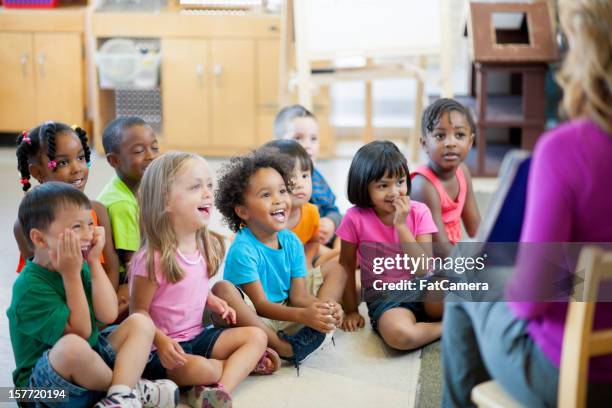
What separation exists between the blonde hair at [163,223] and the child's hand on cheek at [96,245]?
18 centimetres

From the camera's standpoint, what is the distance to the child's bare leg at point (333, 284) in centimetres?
236

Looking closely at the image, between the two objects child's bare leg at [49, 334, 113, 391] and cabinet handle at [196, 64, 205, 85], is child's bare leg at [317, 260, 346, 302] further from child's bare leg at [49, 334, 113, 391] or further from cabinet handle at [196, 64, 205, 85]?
cabinet handle at [196, 64, 205, 85]

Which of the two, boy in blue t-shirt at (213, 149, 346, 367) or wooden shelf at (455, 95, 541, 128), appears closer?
boy in blue t-shirt at (213, 149, 346, 367)

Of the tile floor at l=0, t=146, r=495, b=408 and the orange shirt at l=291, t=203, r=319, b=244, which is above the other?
the orange shirt at l=291, t=203, r=319, b=244

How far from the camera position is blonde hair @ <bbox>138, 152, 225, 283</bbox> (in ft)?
6.35

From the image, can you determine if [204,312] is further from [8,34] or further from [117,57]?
[8,34]

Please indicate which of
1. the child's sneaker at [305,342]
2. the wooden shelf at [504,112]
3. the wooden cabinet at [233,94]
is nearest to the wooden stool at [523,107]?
the wooden shelf at [504,112]

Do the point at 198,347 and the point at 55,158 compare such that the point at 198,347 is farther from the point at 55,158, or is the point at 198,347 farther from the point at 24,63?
the point at 24,63

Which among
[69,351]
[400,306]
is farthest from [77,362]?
[400,306]

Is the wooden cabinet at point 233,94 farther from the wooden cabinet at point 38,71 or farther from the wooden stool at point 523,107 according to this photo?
the wooden stool at point 523,107

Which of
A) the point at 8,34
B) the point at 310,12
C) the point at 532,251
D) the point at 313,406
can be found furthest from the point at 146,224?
the point at 8,34

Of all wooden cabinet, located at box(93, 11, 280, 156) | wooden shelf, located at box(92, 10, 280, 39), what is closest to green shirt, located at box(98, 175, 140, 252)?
wooden cabinet, located at box(93, 11, 280, 156)

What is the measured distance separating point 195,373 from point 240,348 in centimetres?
14

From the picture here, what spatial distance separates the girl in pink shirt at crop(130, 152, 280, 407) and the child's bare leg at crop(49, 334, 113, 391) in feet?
0.61
